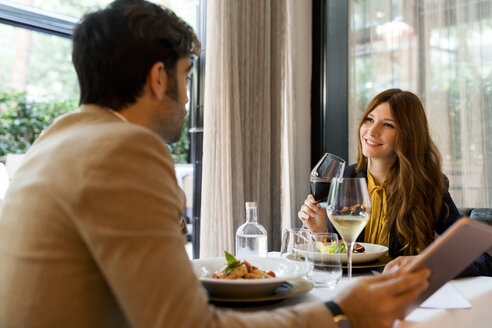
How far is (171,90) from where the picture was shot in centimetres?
92

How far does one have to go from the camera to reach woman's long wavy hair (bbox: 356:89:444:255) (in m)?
1.78

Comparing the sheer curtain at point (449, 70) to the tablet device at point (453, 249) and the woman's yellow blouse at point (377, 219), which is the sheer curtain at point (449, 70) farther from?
the tablet device at point (453, 249)

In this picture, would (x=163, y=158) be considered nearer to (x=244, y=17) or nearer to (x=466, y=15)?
(x=244, y=17)

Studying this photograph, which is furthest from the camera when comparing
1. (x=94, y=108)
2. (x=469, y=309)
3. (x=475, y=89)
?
(x=475, y=89)

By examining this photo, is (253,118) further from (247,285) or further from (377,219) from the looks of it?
(247,285)

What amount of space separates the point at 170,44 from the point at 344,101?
3.10 m

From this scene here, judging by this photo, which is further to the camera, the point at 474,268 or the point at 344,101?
the point at 344,101

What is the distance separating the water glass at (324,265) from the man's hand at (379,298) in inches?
12.3

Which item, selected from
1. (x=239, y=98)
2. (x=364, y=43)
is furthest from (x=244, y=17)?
(x=364, y=43)

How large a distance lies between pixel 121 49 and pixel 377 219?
1404mm

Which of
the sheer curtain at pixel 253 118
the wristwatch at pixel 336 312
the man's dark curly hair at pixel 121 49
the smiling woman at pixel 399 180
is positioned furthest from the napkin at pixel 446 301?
the sheer curtain at pixel 253 118

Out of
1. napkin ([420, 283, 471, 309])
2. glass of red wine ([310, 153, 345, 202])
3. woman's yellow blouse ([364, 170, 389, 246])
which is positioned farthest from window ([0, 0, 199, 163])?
napkin ([420, 283, 471, 309])

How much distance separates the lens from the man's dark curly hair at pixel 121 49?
85cm

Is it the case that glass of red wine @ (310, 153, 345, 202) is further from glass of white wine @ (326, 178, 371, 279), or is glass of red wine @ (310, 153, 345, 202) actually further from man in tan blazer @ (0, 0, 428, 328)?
man in tan blazer @ (0, 0, 428, 328)
